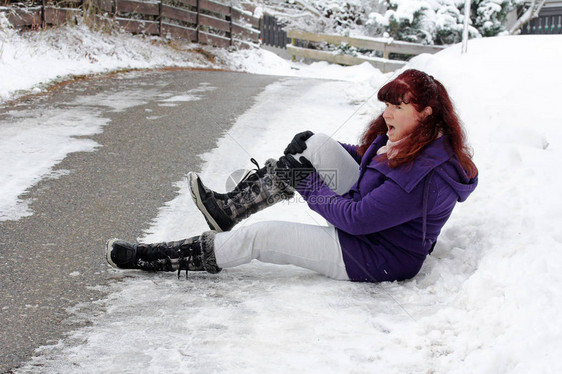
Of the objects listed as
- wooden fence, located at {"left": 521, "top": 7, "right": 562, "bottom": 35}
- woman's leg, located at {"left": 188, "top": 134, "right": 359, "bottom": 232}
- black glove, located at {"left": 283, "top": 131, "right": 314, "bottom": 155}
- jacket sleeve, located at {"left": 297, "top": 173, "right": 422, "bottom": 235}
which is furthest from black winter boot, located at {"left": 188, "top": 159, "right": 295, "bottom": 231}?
wooden fence, located at {"left": 521, "top": 7, "right": 562, "bottom": 35}

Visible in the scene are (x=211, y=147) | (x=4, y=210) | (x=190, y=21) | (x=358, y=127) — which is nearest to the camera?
(x=4, y=210)

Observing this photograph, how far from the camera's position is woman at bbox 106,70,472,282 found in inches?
125

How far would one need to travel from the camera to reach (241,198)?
370cm

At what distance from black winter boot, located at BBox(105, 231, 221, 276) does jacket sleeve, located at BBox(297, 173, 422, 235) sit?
2.09 feet

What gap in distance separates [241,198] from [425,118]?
1.13m

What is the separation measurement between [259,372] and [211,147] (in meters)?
4.05

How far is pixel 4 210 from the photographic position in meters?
4.49

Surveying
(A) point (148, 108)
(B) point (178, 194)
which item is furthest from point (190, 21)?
(B) point (178, 194)

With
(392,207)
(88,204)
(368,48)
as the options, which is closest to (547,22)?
(368,48)

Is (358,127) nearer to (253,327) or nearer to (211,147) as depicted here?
(211,147)

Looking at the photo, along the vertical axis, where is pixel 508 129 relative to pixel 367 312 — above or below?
above

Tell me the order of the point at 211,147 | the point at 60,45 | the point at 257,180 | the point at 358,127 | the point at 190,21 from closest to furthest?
the point at 257,180 < the point at 211,147 < the point at 358,127 < the point at 60,45 < the point at 190,21

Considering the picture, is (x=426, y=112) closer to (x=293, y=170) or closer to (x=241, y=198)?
(x=293, y=170)

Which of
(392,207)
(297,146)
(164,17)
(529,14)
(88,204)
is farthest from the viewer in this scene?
(529,14)
